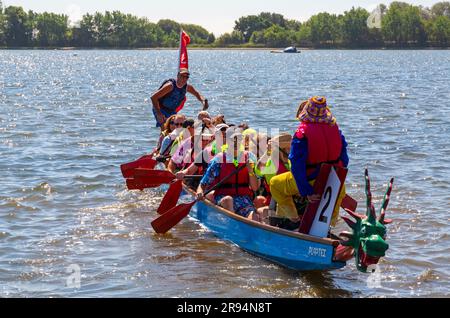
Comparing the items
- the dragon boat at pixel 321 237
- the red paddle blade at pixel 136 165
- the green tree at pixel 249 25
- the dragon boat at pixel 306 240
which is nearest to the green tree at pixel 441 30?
the green tree at pixel 249 25

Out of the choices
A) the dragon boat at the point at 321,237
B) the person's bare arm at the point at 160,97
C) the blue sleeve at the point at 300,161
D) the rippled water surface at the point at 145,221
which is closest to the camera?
the dragon boat at the point at 321,237

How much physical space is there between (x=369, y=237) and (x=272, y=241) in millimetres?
1808

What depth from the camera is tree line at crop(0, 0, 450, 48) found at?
167 metres

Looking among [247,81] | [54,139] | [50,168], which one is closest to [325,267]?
[50,168]

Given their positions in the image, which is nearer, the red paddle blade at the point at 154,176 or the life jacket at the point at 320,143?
the life jacket at the point at 320,143

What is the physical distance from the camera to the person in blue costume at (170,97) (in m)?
17.1

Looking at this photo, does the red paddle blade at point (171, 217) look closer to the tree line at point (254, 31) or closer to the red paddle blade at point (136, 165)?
the red paddle blade at point (136, 165)

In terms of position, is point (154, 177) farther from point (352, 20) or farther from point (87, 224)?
point (352, 20)

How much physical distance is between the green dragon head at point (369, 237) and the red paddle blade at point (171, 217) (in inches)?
145

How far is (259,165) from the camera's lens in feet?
36.2

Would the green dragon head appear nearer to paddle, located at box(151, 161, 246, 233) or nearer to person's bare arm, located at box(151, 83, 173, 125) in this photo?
paddle, located at box(151, 161, 246, 233)

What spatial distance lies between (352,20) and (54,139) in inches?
6097

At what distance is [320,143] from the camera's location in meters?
9.51

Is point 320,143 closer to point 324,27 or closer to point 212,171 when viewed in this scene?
point 212,171
